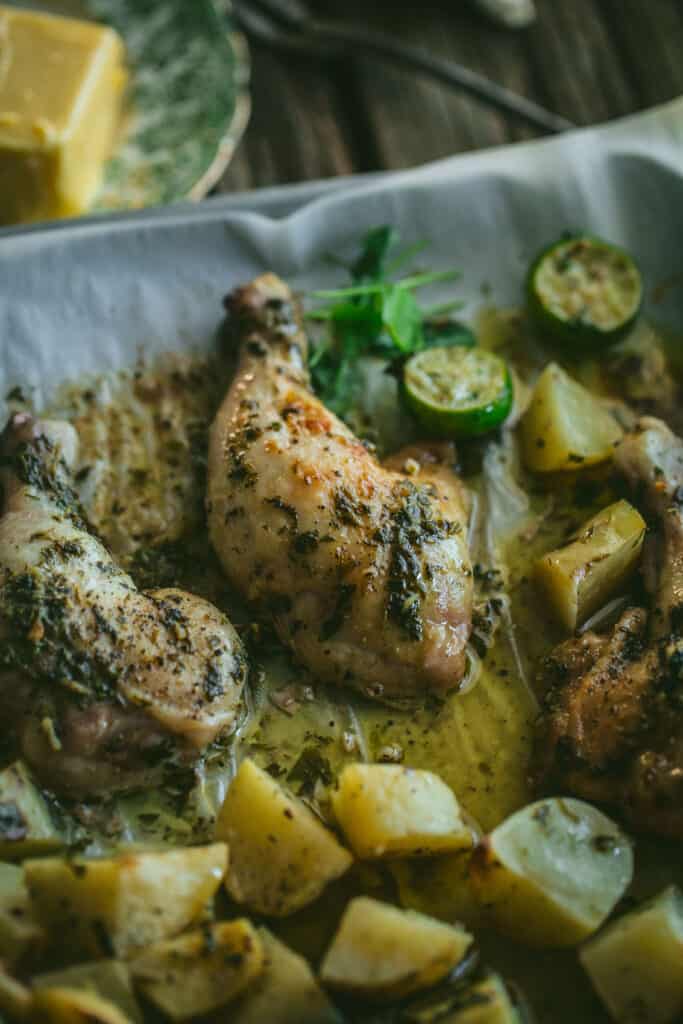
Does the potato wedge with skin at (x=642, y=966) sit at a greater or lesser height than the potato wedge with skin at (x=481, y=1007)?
lesser

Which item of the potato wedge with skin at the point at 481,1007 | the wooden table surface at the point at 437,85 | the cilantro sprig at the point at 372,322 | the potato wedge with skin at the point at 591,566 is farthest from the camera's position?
the wooden table surface at the point at 437,85

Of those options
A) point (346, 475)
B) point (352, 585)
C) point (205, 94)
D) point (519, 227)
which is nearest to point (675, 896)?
point (352, 585)

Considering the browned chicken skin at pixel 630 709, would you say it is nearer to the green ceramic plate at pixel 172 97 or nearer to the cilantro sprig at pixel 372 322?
the cilantro sprig at pixel 372 322

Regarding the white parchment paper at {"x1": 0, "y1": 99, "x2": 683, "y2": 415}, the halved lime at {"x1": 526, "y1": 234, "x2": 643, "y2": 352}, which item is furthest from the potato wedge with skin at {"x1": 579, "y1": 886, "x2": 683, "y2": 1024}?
the white parchment paper at {"x1": 0, "y1": 99, "x2": 683, "y2": 415}

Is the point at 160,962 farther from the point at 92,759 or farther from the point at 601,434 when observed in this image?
the point at 601,434

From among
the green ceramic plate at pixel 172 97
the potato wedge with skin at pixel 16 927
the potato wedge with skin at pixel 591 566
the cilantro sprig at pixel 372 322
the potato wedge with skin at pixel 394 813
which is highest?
the green ceramic plate at pixel 172 97

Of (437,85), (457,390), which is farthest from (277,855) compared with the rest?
(437,85)

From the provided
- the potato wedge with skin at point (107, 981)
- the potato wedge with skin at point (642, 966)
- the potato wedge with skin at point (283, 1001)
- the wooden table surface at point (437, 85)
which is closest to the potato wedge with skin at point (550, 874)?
the potato wedge with skin at point (642, 966)
